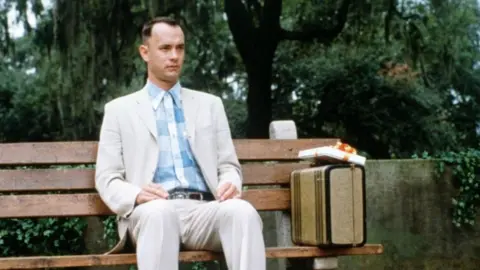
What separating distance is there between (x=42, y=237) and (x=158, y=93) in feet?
6.07

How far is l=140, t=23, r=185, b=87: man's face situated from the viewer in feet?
12.7

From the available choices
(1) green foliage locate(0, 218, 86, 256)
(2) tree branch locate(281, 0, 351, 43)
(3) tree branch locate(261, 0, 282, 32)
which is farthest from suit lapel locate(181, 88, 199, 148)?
(2) tree branch locate(281, 0, 351, 43)

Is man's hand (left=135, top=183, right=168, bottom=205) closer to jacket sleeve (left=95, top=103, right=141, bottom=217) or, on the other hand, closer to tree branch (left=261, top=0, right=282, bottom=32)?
jacket sleeve (left=95, top=103, right=141, bottom=217)

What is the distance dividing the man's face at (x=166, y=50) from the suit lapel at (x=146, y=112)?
12 centimetres

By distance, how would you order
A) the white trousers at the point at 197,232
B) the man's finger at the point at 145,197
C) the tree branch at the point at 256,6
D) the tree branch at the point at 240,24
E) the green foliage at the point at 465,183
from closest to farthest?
the white trousers at the point at 197,232 → the man's finger at the point at 145,197 → the green foliage at the point at 465,183 → the tree branch at the point at 240,24 → the tree branch at the point at 256,6

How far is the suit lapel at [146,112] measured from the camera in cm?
383

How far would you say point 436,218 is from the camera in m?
5.66

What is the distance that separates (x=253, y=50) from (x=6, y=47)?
3.27m

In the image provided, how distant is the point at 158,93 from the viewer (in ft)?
13.0

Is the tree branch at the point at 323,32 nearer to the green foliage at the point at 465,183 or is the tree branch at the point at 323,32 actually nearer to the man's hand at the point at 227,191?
the green foliage at the point at 465,183

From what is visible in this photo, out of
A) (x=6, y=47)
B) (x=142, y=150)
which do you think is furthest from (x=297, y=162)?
(x=6, y=47)

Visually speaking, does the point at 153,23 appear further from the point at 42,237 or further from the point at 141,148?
the point at 42,237

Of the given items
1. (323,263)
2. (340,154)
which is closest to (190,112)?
(340,154)

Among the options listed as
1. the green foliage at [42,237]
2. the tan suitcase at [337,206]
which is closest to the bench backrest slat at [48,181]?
the tan suitcase at [337,206]
